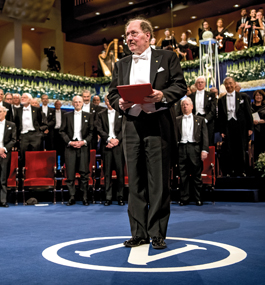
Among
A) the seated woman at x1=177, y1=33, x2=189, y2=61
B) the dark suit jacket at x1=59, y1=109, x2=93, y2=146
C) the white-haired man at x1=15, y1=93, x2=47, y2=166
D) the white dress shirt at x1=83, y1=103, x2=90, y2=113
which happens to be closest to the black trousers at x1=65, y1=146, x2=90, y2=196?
the dark suit jacket at x1=59, y1=109, x2=93, y2=146

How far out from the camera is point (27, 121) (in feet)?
25.7

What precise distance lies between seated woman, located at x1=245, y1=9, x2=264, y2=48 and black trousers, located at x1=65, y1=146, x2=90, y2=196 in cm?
742

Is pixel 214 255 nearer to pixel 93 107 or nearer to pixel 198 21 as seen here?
pixel 93 107

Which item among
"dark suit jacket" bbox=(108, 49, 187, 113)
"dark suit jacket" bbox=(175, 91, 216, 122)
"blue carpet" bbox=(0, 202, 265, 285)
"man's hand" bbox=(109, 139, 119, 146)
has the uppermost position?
"dark suit jacket" bbox=(175, 91, 216, 122)

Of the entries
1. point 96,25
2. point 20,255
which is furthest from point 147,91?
point 96,25

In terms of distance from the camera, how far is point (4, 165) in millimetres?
6953

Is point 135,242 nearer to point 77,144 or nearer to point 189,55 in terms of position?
point 77,144

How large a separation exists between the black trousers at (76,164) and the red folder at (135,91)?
4.08 meters

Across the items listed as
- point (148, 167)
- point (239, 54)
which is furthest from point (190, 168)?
point (239, 54)

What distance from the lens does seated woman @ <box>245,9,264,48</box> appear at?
1205cm

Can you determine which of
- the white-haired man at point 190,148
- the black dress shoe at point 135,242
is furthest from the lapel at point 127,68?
the white-haired man at point 190,148

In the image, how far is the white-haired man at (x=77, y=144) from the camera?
22.9 feet

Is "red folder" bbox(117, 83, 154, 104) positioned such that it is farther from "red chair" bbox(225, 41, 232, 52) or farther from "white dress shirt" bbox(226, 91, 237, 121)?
"red chair" bbox(225, 41, 232, 52)

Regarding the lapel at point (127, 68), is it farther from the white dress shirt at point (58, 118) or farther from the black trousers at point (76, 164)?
the white dress shirt at point (58, 118)
